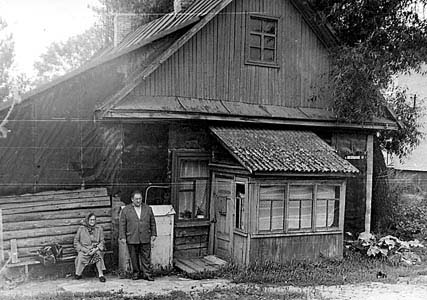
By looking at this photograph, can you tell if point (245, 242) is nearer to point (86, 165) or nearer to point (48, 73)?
point (86, 165)

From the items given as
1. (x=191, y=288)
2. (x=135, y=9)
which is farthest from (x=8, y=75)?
(x=191, y=288)

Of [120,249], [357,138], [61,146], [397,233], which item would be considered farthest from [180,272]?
[397,233]

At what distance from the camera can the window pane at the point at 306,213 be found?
13.1 metres

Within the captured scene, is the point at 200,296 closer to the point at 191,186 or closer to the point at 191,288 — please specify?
the point at 191,288

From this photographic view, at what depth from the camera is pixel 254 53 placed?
14023 mm

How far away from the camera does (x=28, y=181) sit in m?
11.8

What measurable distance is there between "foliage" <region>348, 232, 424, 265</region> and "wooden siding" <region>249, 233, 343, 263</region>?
118 cm

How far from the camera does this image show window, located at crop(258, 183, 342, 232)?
12641 millimetres

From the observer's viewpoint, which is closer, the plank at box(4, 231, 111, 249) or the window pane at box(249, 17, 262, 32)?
the plank at box(4, 231, 111, 249)

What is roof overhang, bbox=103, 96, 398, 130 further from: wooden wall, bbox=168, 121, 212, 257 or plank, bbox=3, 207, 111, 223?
plank, bbox=3, 207, 111, 223

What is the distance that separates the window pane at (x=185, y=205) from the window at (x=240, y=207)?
1170mm

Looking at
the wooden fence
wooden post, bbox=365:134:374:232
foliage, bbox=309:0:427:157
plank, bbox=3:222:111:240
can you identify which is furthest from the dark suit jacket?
wooden post, bbox=365:134:374:232

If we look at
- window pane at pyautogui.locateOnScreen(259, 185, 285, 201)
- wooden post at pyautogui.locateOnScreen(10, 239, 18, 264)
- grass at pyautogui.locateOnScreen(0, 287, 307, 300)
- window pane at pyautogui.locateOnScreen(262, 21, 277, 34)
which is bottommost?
grass at pyautogui.locateOnScreen(0, 287, 307, 300)

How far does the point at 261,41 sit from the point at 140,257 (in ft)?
20.1
